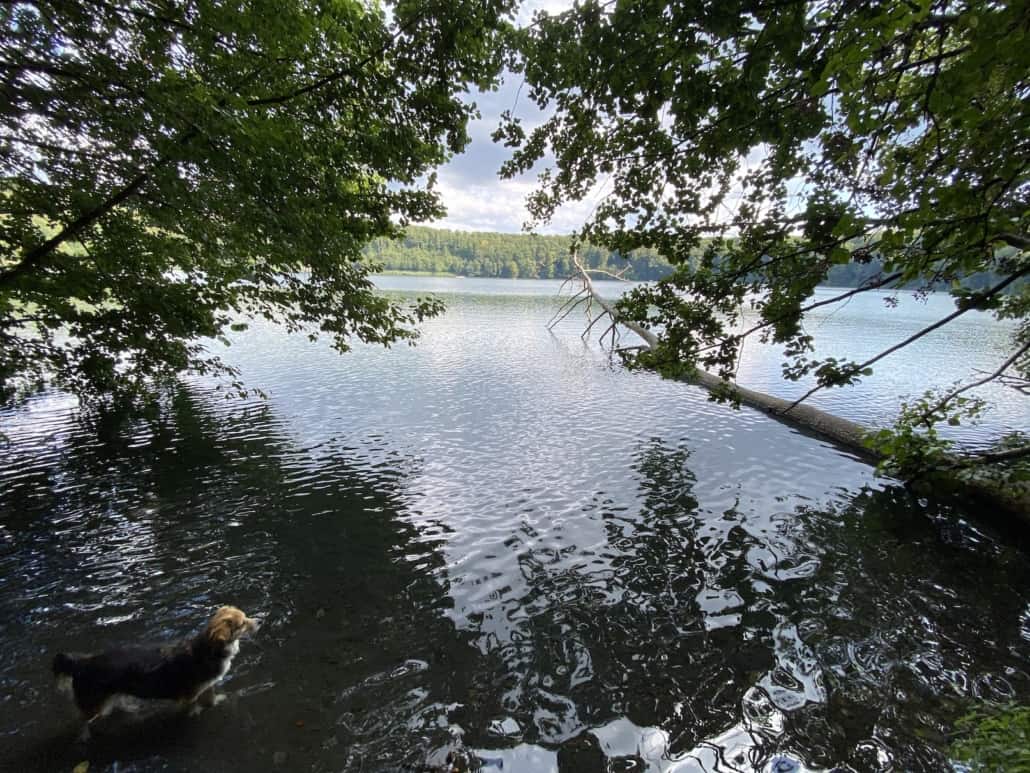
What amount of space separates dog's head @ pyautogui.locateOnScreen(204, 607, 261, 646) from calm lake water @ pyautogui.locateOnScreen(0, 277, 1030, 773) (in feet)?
2.69

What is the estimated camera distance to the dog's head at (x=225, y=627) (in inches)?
186

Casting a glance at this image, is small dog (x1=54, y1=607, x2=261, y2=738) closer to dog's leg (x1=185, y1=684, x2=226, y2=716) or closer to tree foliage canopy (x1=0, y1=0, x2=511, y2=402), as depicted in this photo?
dog's leg (x1=185, y1=684, x2=226, y2=716)

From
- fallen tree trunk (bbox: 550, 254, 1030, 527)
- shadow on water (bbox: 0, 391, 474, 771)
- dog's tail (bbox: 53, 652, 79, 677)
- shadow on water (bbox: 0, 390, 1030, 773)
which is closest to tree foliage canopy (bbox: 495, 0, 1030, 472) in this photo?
fallen tree trunk (bbox: 550, 254, 1030, 527)

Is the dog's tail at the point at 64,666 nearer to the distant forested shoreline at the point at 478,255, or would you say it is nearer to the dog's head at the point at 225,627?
the dog's head at the point at 225,627

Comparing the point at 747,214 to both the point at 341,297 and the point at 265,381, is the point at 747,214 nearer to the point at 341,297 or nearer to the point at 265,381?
the point at 341,297

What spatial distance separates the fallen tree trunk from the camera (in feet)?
17.9

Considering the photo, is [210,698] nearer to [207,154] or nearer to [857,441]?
[207,154]

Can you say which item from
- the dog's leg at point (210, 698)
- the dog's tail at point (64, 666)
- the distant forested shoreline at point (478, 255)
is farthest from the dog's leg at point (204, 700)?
the distant forested shoreline at point (478, 255)

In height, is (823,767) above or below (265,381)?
above

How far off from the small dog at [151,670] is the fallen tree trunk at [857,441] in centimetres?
752

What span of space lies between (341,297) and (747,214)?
875 cm

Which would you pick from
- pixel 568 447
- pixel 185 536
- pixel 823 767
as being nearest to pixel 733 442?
pixel 568 447

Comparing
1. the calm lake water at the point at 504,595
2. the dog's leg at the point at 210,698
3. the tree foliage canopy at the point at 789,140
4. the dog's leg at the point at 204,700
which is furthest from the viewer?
the dog's leg at the point at 210,698

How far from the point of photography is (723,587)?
7449mm
